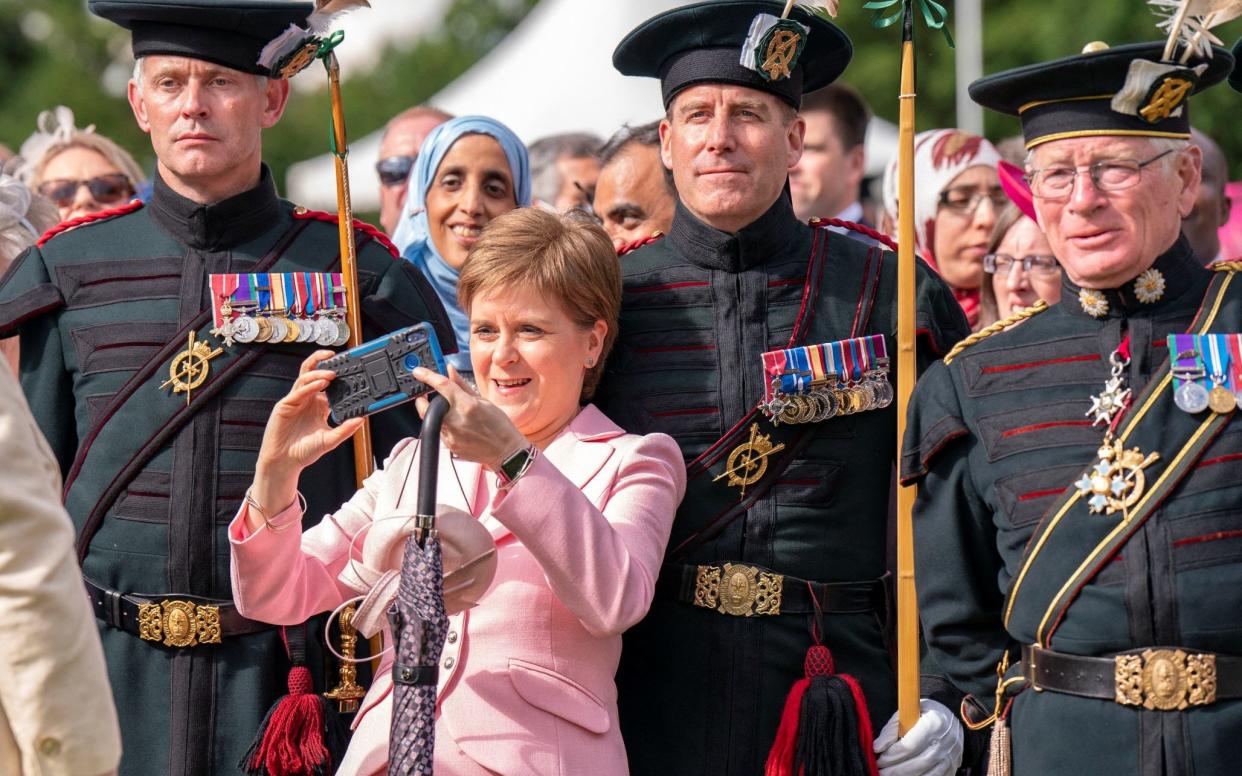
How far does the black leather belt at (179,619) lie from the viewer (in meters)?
4.97

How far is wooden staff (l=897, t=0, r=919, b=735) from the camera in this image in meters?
4.73

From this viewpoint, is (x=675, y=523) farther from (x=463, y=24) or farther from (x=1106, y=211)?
(x=463, y=24)

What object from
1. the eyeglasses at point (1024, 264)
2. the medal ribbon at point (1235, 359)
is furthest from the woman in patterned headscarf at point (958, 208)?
the medal ribbon at point (1235, 359)

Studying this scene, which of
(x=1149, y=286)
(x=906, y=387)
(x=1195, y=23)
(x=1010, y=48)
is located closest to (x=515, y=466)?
(x=906, y=387)

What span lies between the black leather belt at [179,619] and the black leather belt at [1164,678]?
209 centimetres

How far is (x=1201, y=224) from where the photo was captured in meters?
7.89

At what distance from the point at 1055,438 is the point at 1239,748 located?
78cm

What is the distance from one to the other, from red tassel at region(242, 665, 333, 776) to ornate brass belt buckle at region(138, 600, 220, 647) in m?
0.26

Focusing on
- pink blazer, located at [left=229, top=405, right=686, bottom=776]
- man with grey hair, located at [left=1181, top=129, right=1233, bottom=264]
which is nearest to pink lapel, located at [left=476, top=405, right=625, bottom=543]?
pink blazer, located at [left=229, top=405, right=686, bottom=776]

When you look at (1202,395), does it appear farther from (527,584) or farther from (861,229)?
(527,584)

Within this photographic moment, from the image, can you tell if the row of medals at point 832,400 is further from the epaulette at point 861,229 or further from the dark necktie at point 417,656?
the dark necktie at point 417,656

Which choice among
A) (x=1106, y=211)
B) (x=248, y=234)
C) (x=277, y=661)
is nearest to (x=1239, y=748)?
(x=1106, y=211)

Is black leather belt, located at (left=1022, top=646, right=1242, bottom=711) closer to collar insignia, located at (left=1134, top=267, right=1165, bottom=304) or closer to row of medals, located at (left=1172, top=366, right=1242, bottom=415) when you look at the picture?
row of medals, located at (left=1172, top=366, right=1242, bottom=415)

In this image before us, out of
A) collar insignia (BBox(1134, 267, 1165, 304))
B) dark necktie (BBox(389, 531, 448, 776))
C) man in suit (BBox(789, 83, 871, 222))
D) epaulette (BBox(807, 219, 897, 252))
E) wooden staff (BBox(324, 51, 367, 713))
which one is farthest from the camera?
man in suit (BBox(789, 83, 871, 222))
